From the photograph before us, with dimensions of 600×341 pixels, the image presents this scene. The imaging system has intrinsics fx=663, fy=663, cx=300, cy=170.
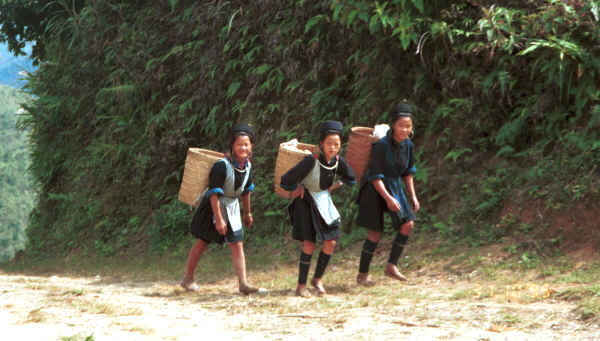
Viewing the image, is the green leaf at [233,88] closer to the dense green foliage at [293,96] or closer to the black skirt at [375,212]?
the dense green foliage at [293,96]

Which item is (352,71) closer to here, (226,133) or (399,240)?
→ (226,133)

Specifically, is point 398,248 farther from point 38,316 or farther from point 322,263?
point 38,316

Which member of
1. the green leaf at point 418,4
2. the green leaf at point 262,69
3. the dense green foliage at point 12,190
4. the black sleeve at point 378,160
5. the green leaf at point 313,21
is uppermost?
the green leaf at point 313,21

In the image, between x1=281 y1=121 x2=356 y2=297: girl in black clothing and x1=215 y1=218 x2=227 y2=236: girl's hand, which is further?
x1=215 y1=218 x2=227 y2=236: girl's hand

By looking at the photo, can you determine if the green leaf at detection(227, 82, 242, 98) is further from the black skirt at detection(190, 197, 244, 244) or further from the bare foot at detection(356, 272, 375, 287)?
the bare foot at detection(356, 272, 375, 287)

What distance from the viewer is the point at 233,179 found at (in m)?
6.77

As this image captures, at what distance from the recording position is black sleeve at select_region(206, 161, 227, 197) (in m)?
6.66

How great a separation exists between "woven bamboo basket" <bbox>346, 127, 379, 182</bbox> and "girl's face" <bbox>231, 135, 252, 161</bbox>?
109 centimetres

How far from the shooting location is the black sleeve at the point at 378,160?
6660 mm

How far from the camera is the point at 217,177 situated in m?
6.66

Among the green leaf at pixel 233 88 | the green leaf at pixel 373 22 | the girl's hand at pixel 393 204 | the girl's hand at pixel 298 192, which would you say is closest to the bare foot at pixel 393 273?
the girl's hand at pixel 393 204

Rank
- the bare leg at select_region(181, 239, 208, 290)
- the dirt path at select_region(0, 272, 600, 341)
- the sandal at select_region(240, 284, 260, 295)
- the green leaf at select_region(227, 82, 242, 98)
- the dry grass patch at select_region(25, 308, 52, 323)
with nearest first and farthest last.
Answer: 1. the dirt path at select_region(0, 272, 600, 341)
2. the dry grass patch at select_region(25, 308, 52, 323)
3. the sandal at select_region(240, 284, 260, 295)
4. the bare leg at select_region(181, 239, 208, 290)
5. the green leaf at select_region(227, 82, 242, 98)

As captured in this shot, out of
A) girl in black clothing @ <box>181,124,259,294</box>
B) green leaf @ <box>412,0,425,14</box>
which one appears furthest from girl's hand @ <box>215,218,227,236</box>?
green leaf @ <box>412,0,425,14</box>

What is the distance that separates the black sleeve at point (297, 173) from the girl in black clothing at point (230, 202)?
63 centimetres
